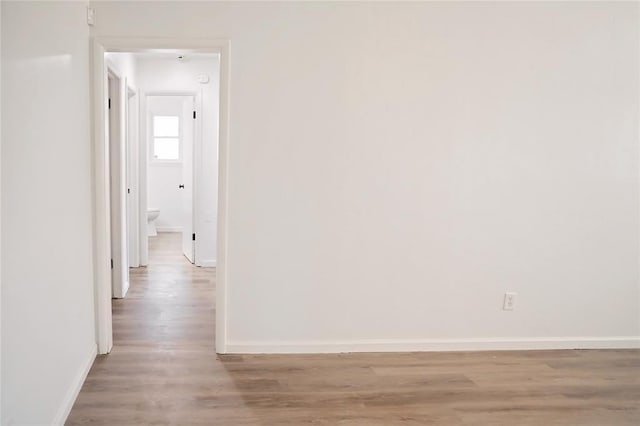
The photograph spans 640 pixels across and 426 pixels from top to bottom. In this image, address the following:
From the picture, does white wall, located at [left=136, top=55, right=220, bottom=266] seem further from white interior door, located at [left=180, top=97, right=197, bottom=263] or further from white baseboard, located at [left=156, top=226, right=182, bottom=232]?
white baseboard, located at [left=156, top=226, right=182, bottom=232]

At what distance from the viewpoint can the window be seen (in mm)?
7501

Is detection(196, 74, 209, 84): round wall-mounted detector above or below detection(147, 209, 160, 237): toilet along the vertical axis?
above

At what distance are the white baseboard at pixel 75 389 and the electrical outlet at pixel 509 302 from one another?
8.75 ft

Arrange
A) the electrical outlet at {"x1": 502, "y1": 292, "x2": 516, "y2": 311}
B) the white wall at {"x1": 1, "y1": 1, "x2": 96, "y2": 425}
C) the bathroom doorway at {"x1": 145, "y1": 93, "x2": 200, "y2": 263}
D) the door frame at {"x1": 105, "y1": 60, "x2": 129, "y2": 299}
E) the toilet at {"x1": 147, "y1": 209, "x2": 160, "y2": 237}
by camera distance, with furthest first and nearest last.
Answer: the bathroom doorway at {"x1": 145, "y1": 93, "x2": 200, "y2": 263} → the toilet at {"x1": 147, "y1": 209, "x2": 160, "y2": 237} → the door frame at {"x1": 105, "y1": 60, "x2": 129, "y2": 299} → the electrical outlet at {"x1": 502, "y1": 292, "x2": 516, "y2": 311} → the white wall at {"x1": 1, "y1": 1, "x2": 96, "y2": 425}

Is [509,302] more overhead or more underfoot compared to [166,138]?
more underfoot

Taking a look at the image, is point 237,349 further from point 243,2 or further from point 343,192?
point 243,2

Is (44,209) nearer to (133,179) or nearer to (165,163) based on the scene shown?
(133,179)

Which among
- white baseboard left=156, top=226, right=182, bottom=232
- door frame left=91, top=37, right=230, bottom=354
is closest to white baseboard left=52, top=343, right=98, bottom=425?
door frame left=91, top=37, right=230, bottom=354

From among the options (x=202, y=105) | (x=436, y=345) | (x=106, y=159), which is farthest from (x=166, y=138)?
(x=436, y=345)

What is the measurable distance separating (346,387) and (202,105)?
3793 mm

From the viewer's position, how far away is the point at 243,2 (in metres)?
2.70

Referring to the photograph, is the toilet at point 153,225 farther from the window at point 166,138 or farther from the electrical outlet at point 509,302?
the electrical outlet at point 509,302

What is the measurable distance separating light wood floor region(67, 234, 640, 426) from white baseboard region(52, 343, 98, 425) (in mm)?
36

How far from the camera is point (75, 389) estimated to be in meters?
2.30
